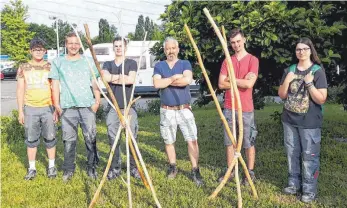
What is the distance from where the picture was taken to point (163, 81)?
465 centimetres

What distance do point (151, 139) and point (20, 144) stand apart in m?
2.53

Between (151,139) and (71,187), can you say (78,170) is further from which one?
(151,139)

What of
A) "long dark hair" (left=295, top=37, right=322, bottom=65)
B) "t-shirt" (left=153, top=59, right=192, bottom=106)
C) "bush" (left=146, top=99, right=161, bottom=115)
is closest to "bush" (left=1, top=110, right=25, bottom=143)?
"t-shirt" (left=153, top=59, right=192, bottom=106)

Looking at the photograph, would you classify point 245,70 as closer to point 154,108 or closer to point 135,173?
point 135,173

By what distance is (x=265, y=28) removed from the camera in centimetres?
554

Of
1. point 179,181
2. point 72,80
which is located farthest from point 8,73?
point 179,181

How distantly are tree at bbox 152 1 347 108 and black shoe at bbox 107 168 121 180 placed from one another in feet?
6.64

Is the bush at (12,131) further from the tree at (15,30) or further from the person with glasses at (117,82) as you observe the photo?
the tree at (15,30)

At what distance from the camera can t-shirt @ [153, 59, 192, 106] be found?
4.74m

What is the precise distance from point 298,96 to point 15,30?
3226 centimetres

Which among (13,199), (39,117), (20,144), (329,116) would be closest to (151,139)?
(20,144)

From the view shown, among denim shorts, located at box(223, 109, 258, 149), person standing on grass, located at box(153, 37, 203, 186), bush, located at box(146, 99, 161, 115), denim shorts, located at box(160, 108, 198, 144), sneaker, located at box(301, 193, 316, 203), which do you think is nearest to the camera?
sneaker, located at box(301, 193, 316, 203)

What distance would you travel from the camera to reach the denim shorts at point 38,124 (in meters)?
5.17

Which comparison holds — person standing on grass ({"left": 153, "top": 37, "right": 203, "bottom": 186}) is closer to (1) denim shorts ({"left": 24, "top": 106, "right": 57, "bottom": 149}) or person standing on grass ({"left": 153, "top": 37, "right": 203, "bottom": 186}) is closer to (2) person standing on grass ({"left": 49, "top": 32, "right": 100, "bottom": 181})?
(2) person standing on grass ({"left": 49, "top": 32, "right": 100, "bottom": 181})
